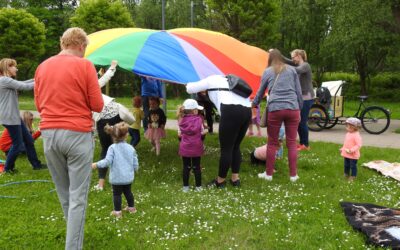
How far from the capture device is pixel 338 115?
12.4 m

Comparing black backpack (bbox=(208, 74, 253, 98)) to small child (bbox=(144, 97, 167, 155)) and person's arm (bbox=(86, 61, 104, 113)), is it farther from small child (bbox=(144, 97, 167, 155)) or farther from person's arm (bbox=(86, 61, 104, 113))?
small child (bbox=(144, 97, 167, 155))

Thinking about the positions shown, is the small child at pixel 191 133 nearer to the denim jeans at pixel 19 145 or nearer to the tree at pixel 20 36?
the denim jeans at pixel 19 145

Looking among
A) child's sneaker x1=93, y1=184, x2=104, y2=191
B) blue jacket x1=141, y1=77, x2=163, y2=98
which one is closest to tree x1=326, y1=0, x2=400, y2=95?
blue jacket x1=141, y1=77, x2=163, y2=98

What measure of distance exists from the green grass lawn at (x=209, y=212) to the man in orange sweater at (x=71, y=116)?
0.78 metres

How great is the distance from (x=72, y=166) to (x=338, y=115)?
1046 cm

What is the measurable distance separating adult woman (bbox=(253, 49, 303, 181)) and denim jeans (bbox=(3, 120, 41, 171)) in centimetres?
397

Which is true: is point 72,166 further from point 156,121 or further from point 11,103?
point 156,121

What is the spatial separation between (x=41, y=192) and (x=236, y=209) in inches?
112

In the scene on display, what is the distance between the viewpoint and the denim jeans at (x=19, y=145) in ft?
21.9

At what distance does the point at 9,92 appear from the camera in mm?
6461

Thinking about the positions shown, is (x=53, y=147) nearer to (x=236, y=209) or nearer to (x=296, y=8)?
(x=236, y=209)

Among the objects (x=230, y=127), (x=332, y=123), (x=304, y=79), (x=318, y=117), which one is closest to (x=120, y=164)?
(x=230, y=127)

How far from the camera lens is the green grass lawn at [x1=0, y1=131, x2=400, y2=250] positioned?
4176 millimetres

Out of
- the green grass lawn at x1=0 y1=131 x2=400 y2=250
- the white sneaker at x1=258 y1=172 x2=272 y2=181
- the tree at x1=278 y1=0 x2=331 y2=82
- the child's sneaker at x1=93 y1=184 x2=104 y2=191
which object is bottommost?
the green grass lawn at x1=0 y1=131 x2=400 y2=250
